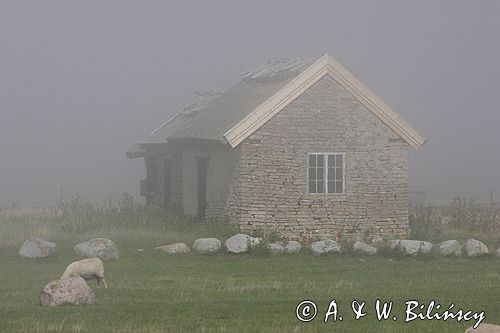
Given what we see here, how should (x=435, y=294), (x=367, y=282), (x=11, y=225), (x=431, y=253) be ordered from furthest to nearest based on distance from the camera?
(x=11, y=225)
(x=431, y=253)
(x=367, y=282)
(x=435, y=294)

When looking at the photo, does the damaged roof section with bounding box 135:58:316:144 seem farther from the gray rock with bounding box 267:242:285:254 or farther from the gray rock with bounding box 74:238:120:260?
the gray rock with bounding box 74:238:120:260

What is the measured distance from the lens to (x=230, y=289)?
774 inches

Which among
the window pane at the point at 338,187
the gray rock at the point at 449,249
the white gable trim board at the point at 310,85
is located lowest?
the gray rock at the point at 449,249

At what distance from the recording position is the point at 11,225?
3619cm

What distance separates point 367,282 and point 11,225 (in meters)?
19.0

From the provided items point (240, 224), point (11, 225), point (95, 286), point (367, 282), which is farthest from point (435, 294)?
point (11, 225)

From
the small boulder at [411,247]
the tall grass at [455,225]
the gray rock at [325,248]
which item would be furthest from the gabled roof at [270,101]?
the small boulder at [411,247]

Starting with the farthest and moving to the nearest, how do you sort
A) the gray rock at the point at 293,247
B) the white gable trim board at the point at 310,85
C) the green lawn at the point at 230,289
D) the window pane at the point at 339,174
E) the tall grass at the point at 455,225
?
the tall grass at the point at 455,225
the window pane at the point at 339,174
the white gable trim board at the point at 310,85
the gray rock at the point at 293,247
the green lawn at the point at 230,289

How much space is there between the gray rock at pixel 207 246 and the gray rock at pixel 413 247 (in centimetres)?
520

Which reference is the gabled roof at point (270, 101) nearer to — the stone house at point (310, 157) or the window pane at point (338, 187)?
the stone house at point (310, 157)

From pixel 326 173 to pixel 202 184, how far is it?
5616 mm

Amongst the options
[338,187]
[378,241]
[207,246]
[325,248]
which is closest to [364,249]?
[325,248]

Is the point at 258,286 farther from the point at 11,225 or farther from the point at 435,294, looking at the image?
the point at 11,225

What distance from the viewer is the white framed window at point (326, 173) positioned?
33.0m
